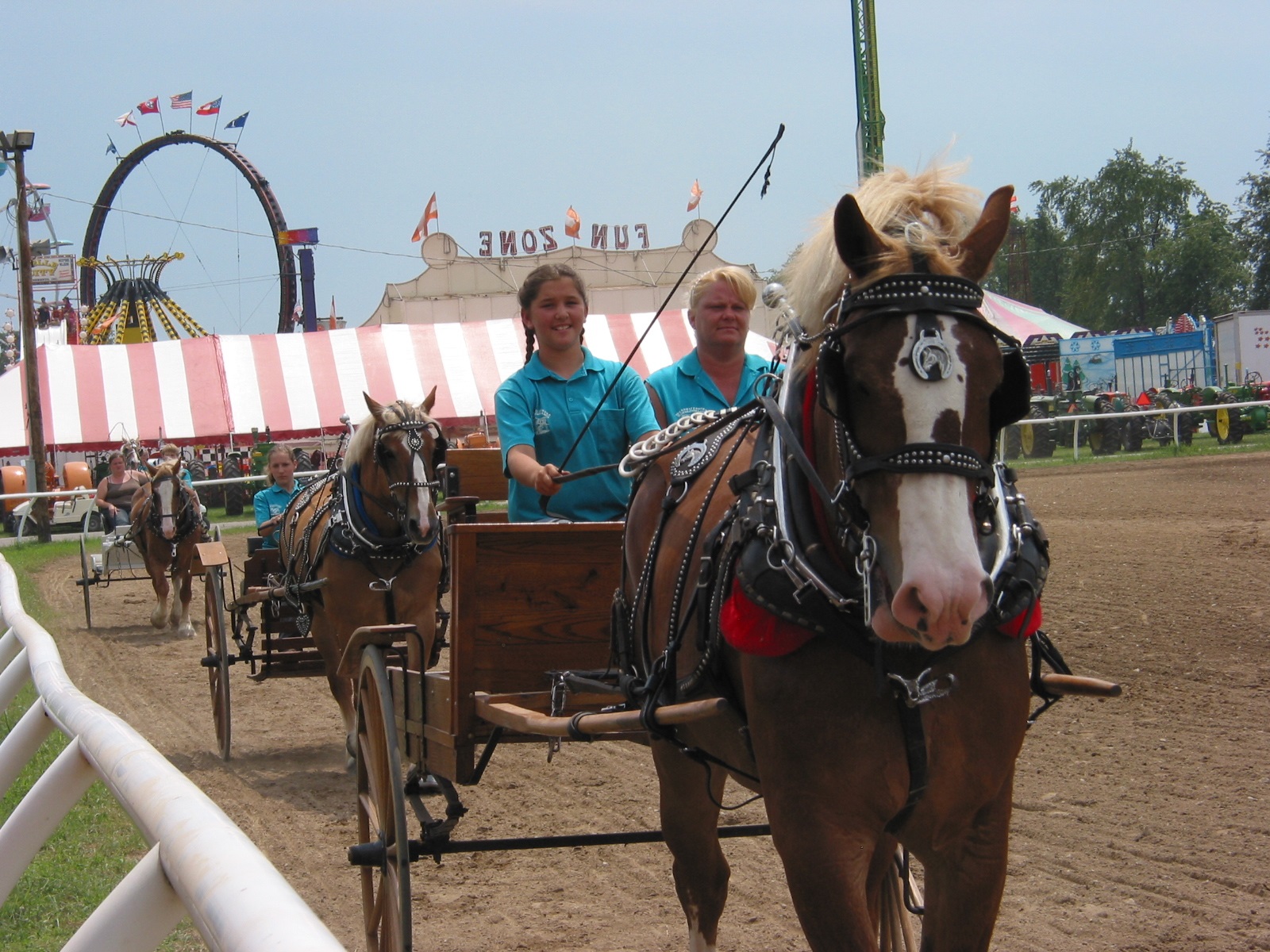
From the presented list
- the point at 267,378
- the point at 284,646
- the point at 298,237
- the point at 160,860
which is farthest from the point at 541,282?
the point at 298,237

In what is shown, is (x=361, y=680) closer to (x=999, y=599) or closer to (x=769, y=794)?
(x=769, y=794)

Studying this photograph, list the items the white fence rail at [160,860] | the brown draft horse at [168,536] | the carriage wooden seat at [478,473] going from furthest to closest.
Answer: the brown draft horse at [168,536], the carriage wooden seat at [478,473], the white fence rail at [160,860]

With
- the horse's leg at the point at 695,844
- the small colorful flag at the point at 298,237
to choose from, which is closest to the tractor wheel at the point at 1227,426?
the horse's leg at the point at 695,844

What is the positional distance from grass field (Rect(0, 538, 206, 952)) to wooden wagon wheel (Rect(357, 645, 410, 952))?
60 centimetres

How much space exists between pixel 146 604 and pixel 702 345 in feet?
48.3

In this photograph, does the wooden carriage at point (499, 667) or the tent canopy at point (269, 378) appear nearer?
the wooden carriage at point (499, 667)

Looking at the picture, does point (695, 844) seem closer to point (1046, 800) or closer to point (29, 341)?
point (1046, 800)

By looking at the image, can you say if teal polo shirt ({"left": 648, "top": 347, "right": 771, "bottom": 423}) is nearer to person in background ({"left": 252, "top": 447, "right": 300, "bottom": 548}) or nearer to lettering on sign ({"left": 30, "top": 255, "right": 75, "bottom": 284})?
person in background ({"left": 252, "top": 447, "right": 300, "bottom": 548})

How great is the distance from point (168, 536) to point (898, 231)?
1320cm

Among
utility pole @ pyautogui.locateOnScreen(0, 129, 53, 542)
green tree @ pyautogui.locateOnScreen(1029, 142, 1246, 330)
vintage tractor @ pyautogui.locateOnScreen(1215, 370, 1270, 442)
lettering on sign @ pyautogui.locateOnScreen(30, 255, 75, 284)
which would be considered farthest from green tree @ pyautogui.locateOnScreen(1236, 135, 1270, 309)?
lettering on sign @ pyautogui.locateOnScreen(30, 255, 75, 284)

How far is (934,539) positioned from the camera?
2039 mm

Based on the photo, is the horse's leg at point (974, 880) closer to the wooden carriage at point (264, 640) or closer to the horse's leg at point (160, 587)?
the wooden carriage at point (264, 640)

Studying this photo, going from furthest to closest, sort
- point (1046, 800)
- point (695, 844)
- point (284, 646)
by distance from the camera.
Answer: point (284, 646) → point (1046, 800) → point (695, 844)

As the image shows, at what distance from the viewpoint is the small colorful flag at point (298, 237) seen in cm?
4928
